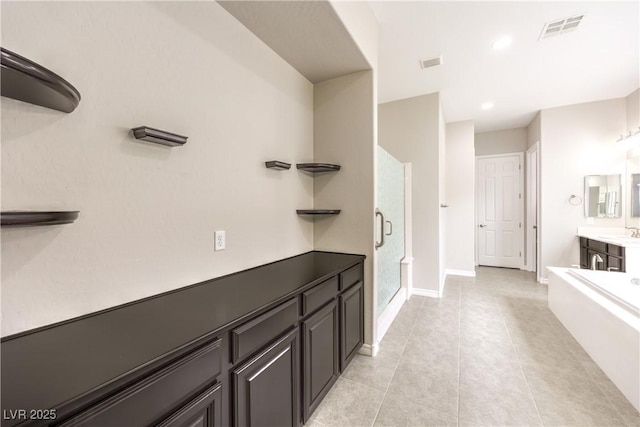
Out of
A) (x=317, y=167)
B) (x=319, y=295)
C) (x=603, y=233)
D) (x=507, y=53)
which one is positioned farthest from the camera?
(x=603, y=233)

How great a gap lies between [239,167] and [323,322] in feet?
3.71

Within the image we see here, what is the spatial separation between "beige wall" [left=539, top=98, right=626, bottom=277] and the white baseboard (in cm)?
278

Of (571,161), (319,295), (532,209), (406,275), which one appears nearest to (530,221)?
(532,209)

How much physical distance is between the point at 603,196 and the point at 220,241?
5.49 metres

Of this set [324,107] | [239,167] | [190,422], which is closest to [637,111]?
[324,107]

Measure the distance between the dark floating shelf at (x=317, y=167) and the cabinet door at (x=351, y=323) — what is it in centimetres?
100

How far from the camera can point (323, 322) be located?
1654mm

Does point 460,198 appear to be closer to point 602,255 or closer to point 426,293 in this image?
point 602,255

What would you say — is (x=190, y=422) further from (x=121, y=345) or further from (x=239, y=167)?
(x=239, y=167)

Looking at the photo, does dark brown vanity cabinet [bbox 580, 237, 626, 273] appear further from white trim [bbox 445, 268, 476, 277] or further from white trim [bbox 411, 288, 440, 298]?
white trim [bbox 411, 288, 440, 298]

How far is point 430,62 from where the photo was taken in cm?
298

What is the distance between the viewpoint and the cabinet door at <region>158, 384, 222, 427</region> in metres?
0.82

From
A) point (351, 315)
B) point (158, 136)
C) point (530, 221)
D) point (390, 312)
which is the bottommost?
point (390, 312)

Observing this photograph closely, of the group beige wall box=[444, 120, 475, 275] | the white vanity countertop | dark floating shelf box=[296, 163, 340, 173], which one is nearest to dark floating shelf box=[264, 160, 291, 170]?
dark floating shelf box=[296, 163, 340, 173]
